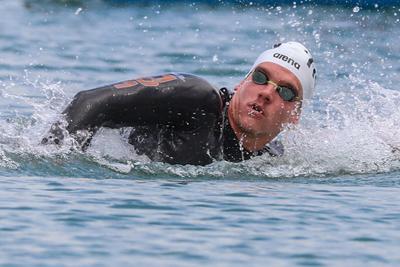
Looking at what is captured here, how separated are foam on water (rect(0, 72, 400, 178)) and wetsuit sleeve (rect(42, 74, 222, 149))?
0.17m

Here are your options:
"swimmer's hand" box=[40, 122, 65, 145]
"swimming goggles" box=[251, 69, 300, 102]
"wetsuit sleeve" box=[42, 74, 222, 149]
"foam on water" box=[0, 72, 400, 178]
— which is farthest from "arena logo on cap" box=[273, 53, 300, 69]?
"swimmer's hand" box=[40, 122, 65, 145]

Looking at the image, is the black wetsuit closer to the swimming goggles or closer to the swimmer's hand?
the swimmer's hand

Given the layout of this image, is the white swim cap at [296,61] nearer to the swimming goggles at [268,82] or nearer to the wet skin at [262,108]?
the wet skin at [262,108]

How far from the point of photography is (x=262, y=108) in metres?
9.65

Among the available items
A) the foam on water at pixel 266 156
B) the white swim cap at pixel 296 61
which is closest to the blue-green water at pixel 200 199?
the foam on water at pixel 266 156

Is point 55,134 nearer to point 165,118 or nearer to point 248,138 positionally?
point 165,118

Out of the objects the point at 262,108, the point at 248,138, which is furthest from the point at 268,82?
the point at 248,138

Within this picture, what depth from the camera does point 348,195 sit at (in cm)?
932

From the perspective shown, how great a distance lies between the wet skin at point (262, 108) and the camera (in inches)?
379

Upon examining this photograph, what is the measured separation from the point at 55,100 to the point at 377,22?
13.9 meters

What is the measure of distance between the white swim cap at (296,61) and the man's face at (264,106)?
61 millimetres

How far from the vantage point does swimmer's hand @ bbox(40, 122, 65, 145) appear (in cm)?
929

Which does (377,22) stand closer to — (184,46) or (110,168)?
(184,46)

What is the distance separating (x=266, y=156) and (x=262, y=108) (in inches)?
26.8
